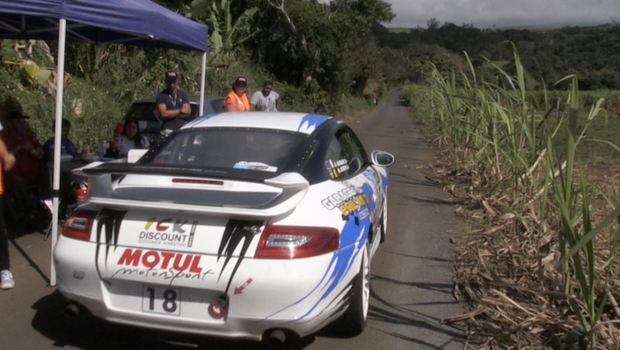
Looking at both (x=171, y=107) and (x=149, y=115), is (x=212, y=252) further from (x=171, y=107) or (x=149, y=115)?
(x=149, y=115)

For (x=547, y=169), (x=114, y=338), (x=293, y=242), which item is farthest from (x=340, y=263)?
(x=547, y=169)

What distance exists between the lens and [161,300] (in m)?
3.61

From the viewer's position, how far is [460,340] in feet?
14.6

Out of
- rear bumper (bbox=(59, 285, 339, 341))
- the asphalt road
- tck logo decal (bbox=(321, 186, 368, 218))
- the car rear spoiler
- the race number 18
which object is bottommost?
the asphalt road

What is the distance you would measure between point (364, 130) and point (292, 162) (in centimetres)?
2211

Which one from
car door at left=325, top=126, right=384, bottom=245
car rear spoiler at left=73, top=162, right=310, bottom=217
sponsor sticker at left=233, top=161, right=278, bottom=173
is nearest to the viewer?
car rear spoiler at left=73, top=162, right=310, bottom=217

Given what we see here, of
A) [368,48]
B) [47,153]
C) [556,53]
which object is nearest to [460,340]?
[47,153]

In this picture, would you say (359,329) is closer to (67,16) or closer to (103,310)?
(103,310)

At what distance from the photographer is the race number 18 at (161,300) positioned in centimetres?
358

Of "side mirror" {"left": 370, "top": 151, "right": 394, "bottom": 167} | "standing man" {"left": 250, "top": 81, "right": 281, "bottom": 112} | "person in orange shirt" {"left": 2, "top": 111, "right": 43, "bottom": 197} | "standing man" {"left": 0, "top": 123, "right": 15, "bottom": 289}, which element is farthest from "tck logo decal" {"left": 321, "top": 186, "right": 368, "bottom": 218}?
"standing man" {"left": 250, "top": 81, "right": 281, "bottom": 112}

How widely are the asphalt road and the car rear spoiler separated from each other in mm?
802

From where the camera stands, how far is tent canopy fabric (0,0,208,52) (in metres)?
5.21

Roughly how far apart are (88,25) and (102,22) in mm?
1590

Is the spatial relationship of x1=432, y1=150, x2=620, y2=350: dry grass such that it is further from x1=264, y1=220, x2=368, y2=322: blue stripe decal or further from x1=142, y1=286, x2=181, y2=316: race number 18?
x1=142, y1=286, x2=181, y2=316: race number 18
